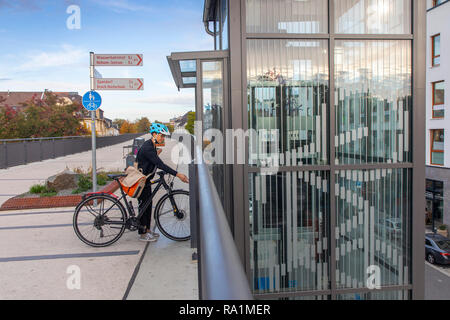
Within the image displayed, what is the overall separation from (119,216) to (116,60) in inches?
162

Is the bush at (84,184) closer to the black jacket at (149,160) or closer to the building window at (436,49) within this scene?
the black jacket at (149,160)

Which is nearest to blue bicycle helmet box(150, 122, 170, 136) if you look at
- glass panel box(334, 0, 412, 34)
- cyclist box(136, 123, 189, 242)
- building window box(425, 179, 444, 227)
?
cyclist box(136, 123, 189, 242)

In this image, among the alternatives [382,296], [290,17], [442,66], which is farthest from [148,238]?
[442,66]

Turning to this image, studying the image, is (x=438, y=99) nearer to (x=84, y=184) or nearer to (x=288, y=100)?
(x=84, y=184)

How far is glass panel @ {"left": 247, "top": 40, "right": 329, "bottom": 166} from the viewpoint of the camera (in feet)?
14.3

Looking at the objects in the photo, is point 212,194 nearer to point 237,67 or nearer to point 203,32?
point 237,67

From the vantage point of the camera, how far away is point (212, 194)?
1.59 metres

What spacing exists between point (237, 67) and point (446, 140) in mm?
23864

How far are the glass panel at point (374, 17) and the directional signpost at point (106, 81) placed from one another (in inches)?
195

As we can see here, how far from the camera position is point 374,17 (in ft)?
14.7

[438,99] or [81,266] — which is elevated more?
[438,99]

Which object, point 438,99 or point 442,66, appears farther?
point 438,99

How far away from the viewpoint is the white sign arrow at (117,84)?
328 inches

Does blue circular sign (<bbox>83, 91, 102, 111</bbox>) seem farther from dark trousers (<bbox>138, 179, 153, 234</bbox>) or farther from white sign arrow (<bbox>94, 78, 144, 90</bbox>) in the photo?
dark trousers (<bbox>138, 179, 153, 234</bbox>)
